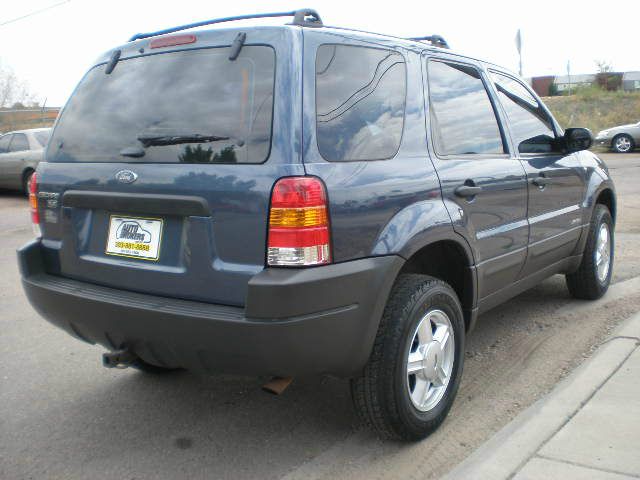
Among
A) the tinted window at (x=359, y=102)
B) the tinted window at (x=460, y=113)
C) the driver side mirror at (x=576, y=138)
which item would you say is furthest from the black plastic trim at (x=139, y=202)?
the driver side mirror at (x=576, y=138)

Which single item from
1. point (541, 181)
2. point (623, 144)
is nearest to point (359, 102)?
point (541, 181)

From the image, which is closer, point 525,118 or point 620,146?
point 525,118

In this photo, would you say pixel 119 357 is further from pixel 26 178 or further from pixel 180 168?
pixel 26 178

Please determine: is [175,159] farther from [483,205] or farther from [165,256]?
[483,205]

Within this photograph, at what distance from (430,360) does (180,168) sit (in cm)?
145

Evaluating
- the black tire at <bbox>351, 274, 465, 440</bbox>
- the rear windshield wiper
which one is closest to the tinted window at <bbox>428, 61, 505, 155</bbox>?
the black tire at <bbox>351, 274, 465, 440</bbox>

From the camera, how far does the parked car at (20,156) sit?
13.8m

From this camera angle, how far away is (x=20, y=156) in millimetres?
13883

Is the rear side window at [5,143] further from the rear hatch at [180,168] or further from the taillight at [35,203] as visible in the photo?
the rear hatch at [180,168]

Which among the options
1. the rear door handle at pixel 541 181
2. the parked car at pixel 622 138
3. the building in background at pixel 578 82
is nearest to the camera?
the rear door handle at pixel 541 181

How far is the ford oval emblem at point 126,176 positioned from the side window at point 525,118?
2418 mm

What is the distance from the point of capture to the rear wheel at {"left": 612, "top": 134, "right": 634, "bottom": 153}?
22031 millimetres

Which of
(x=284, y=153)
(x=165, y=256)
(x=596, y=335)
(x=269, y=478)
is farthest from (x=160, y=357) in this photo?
(x=596, y=335)

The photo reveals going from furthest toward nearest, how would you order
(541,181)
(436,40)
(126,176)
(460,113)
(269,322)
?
(541,181) < (436,40) < (460,113) < (126,176) < (269,322)
